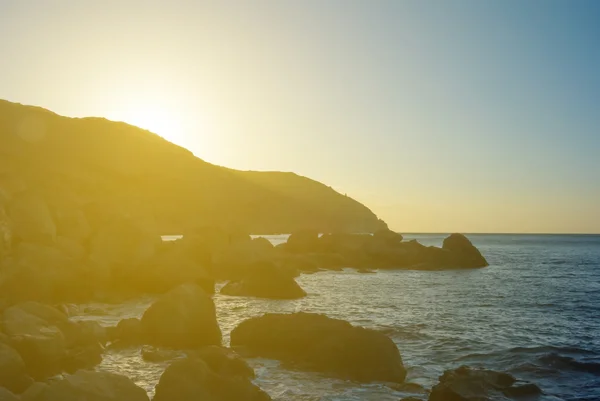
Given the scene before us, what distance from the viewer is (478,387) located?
49.7 feet

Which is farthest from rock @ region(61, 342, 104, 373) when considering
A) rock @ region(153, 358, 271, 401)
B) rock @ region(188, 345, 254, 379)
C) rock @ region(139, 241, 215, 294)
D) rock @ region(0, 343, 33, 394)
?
rock @ region(139, 241, 215, 294)

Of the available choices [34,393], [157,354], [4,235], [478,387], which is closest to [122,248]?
[4,235]

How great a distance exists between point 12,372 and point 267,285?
2731cm

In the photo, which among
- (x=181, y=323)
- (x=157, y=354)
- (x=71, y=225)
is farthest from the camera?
(x=71, y=225)

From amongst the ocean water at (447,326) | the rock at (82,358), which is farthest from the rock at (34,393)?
the rock at (82,358)

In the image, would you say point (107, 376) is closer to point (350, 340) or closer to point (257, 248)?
point (350, 340)

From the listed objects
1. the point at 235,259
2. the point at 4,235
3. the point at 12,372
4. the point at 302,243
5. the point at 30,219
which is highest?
the point at 30,219

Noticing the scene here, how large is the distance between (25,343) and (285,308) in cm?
1949

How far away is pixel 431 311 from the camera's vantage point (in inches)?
1325

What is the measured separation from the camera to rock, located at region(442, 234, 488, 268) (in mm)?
77375

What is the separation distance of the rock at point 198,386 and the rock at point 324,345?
15.0 ft

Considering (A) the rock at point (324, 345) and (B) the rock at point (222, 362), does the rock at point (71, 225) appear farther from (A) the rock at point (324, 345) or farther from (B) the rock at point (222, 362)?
(B) the rock at point (222, 362)

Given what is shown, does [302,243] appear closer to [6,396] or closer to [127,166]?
[6,396]

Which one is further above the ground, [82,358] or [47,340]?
[47,340]
